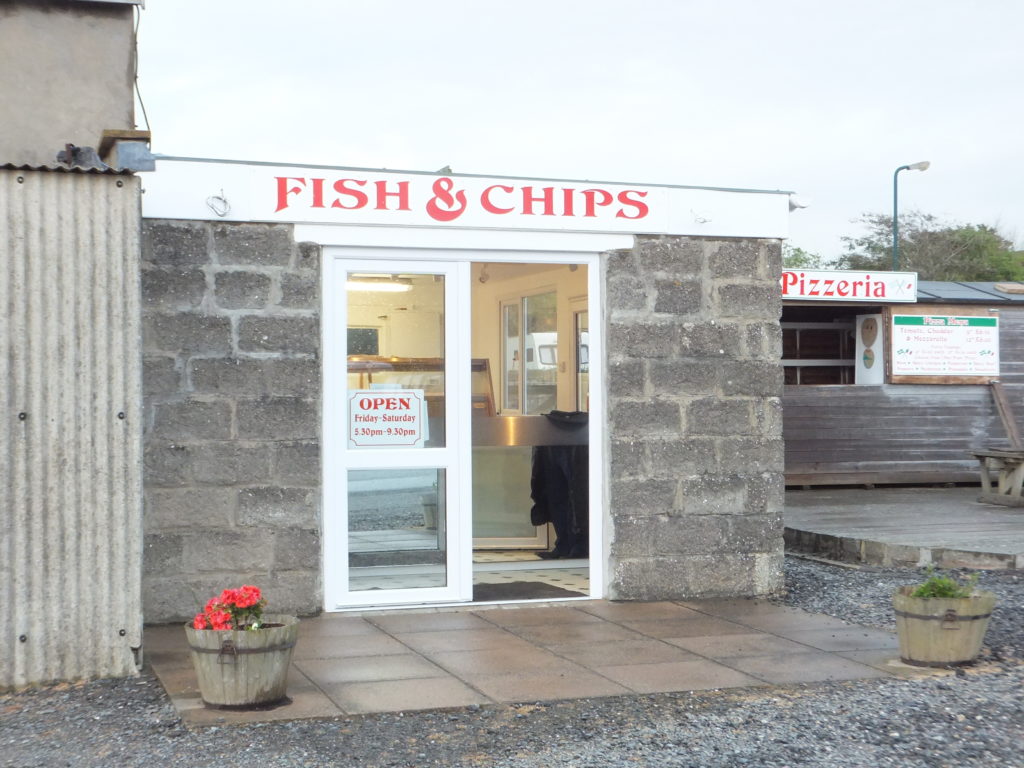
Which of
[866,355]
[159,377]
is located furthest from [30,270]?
[866,355]

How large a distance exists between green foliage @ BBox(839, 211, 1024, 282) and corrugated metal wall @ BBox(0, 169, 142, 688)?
147 feet

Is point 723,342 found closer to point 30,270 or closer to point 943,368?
point 30,270

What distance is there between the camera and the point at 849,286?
16.2 metres

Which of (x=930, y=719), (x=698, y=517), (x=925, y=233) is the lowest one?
(x=930, y=719)

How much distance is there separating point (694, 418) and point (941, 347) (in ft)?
31.6

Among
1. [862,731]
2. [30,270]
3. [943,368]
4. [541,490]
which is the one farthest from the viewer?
Answer: [943,368]

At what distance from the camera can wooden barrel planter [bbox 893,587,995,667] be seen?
6273 millimetres

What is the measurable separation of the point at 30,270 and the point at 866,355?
13229 mm

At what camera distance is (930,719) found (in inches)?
209

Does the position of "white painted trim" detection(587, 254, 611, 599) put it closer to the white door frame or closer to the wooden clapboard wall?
the white door frame

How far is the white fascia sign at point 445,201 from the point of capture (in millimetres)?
7418

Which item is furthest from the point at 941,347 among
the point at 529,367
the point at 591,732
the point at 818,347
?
the point at 591,732

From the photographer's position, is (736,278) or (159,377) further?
(736,278)

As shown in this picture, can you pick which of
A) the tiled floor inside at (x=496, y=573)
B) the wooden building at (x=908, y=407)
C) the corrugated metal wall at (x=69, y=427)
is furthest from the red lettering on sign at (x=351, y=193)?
the wooden building at (x=908, y=407)
